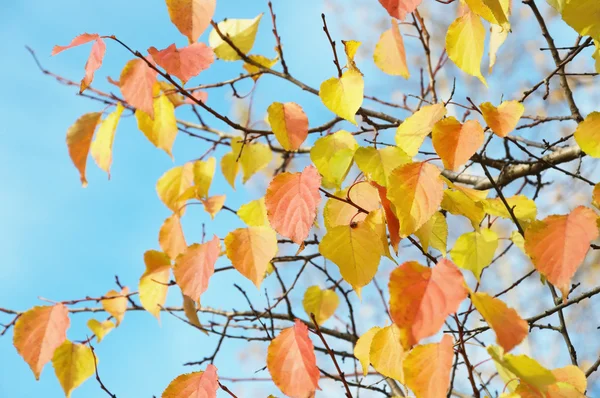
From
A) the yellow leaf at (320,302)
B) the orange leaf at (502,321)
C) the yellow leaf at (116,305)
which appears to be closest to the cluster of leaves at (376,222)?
the orange leaf at (502,321)

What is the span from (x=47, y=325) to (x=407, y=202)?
78cm

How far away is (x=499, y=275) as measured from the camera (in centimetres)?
607

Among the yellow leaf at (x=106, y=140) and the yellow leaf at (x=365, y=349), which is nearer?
the yellow leaf at (x=365, y=349)

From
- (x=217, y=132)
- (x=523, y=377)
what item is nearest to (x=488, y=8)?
(x=523, y=377)

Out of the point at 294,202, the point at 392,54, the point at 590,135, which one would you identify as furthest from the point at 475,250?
the point at 392,54

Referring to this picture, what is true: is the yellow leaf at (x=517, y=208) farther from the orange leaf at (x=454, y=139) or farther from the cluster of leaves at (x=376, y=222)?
the orange leaf at (x=454, y=139)

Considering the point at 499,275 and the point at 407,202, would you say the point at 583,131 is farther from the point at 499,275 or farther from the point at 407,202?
the point at 499,275

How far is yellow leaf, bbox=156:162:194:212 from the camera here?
1171mm

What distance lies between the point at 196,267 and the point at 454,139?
1.37 ft

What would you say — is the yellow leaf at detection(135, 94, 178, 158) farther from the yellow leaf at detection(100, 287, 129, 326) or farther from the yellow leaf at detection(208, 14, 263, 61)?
the yellow leaf at detection(100, 287, 129, 326)

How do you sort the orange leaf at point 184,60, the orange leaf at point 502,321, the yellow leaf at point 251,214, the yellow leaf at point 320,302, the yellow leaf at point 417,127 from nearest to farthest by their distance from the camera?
the orange leaf at point 502,321 → the yellow leaf at point 417,127 → the orange leaf at point 184,60 → the yellow leaf at point 251,214 → the yellow leaf at point 320,302

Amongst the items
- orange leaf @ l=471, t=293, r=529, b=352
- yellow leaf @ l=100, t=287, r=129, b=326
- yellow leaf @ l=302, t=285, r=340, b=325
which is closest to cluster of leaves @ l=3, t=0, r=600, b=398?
orange leaf @ l=471, t=293, r=529, b=352

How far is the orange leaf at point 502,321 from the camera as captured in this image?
51cm

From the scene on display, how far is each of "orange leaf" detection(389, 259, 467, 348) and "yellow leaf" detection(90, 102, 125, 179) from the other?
717 millimetres
